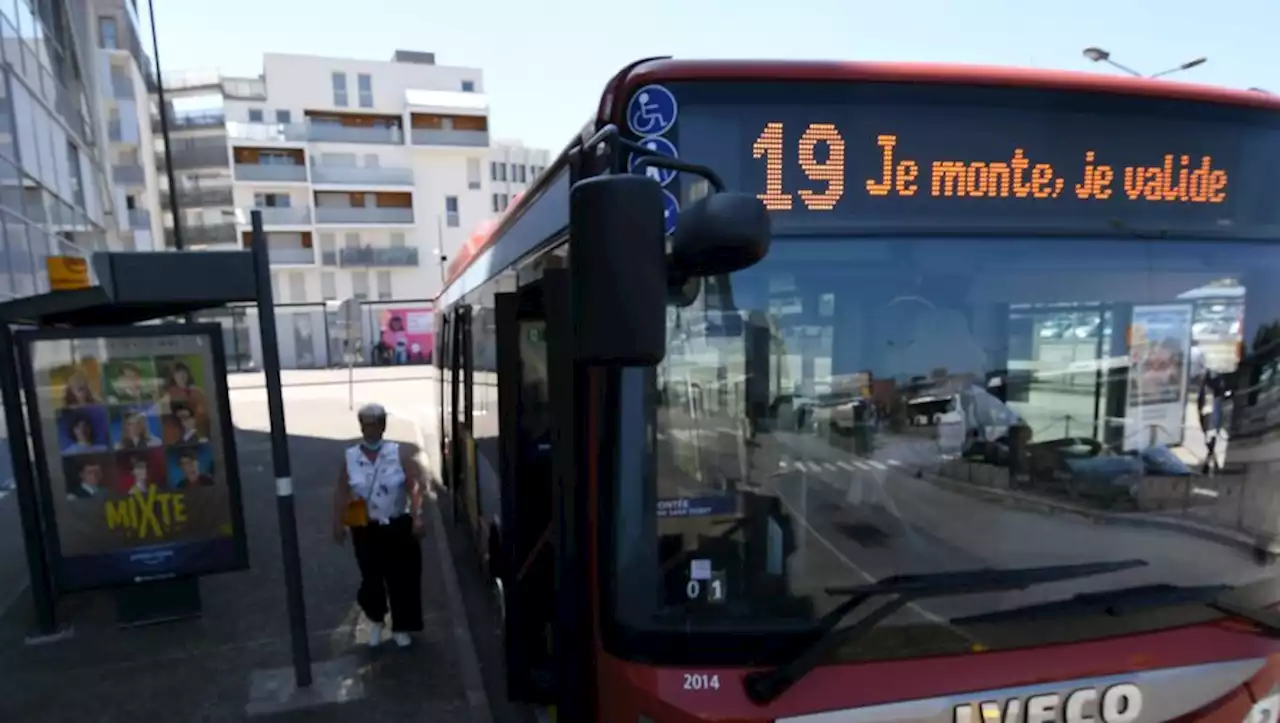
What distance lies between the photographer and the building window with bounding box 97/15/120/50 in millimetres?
41812

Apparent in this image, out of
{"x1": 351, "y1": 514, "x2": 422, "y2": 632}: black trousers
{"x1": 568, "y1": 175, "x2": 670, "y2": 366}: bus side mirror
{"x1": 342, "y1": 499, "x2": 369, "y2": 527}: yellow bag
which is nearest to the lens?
{"x1": 568, "y1": 175, "x2": 670, "y2": 366}: bus side mirror

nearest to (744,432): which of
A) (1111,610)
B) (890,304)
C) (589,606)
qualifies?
(890,304)

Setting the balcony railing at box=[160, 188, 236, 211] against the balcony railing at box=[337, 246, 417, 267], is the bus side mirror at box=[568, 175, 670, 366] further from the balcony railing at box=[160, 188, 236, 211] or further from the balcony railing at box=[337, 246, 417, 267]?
the balcony railing at box=[160, 188, 236, 211]

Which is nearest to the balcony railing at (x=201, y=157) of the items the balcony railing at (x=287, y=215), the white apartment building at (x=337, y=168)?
the white apartment building at (x=337, y=168)

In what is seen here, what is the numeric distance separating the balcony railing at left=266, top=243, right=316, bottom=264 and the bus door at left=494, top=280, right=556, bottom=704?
5055cm

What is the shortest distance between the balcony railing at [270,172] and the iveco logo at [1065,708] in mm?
54676

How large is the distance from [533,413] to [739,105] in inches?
93.5

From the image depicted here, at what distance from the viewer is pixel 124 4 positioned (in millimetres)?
39969

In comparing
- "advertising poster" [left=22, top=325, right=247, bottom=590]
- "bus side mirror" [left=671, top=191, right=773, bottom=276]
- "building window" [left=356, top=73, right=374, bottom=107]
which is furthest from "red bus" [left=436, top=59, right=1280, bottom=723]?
"building window" [left=356, top=73, right=374, bottom=107]

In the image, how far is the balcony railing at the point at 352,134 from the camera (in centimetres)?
5172

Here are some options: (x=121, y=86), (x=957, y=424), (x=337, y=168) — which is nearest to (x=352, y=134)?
(x=337, y=168)

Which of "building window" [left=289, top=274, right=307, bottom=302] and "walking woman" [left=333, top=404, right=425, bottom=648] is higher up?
"building window" [left=289, top=274, right=307, bottom=302]

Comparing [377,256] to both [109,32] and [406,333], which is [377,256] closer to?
[406,333]

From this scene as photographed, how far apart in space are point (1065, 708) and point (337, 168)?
5516 cm
